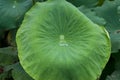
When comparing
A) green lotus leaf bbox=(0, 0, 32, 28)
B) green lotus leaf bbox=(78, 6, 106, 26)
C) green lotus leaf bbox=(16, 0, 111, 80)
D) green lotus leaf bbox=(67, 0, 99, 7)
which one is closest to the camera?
green lotus leaf bbox=(16, 0, 111, 80)

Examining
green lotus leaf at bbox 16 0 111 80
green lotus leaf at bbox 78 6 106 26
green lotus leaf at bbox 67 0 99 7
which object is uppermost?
green lotus leaf at bbox 16 0 111 80

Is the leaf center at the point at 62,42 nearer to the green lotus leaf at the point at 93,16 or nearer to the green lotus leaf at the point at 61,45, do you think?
the green lotus leaf at the point at 61,45

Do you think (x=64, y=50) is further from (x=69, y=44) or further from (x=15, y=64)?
(x=15, y=64)

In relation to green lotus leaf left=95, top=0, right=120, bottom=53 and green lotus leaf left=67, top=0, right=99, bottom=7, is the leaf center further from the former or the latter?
green lotus leaf left=67, top=0, right=99, bottom=7

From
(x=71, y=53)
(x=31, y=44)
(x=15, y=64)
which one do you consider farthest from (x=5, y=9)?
(x=71, y=53)

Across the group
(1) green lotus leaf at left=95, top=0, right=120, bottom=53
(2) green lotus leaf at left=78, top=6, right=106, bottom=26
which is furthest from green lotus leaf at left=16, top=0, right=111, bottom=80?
(1) green lotus leaf at left=95, top=0, right=120, bottom=53

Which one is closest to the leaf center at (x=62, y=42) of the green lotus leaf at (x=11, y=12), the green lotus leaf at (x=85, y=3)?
the green lotus leaf at (x=11, y=12)
